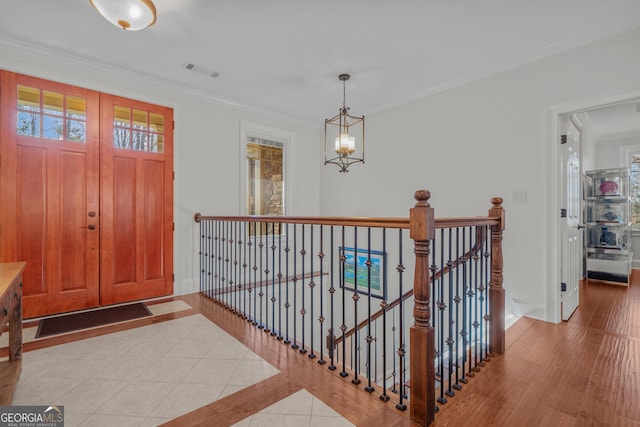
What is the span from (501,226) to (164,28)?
325 centimetres

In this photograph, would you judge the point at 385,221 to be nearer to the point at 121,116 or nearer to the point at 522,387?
the point at 522,387

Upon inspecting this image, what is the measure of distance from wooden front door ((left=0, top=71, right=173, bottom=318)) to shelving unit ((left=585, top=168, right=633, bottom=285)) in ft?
20.9

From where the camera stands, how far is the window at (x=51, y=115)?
2.89m

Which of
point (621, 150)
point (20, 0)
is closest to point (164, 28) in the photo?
point (20, 0)

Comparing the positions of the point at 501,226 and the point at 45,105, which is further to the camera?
the point at 45,105

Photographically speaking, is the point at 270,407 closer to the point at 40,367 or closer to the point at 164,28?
the point at 40,367

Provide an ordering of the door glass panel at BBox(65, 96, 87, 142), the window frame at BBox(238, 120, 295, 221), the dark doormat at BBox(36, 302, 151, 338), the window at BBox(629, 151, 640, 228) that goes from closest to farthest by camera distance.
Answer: the dark doormat at BBox(36, 302, 151, 338) → the door glass panel at BBox(65, 96, 87, 142) → the window frame at BBox(238, 120, 295, 221) → the window at BBox(629, 151, 640, 228)

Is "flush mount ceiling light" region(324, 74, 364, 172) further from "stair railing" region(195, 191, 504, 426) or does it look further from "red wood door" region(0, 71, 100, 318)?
"red wood door" region(0, 71, 100, 318)

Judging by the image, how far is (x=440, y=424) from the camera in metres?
1.46

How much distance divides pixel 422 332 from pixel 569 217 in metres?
2.78

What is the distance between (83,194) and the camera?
10.4 feet

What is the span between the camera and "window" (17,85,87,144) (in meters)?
2.89

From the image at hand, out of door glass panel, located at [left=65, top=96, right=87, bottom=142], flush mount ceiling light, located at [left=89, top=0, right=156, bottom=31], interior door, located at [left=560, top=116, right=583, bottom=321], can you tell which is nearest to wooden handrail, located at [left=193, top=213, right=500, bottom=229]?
interior door, located at [left=560, top=116, right=583, bottom=321]

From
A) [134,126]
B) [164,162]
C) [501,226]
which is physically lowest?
[501,226]
